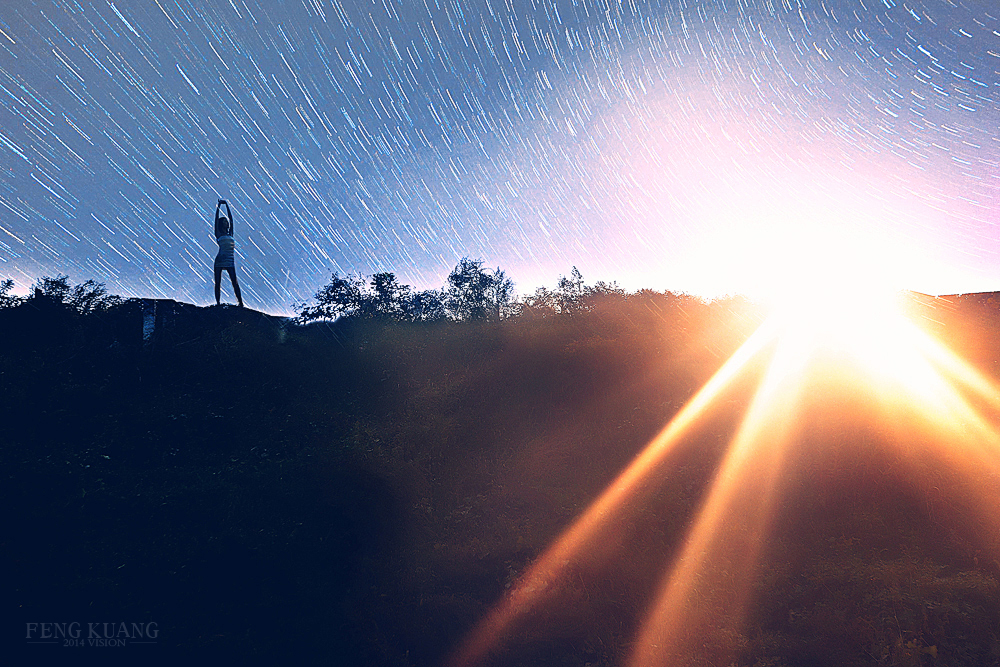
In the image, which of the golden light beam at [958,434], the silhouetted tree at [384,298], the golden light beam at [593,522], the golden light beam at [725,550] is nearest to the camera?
the golden light beam at [725,550]

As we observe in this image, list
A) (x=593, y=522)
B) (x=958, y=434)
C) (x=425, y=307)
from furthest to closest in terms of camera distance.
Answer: (x=425, y=307) < (x=958, y=434) < (x=593, y=522)

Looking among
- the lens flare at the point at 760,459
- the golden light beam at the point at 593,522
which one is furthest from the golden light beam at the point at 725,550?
the golden light beam at the point at 593,522

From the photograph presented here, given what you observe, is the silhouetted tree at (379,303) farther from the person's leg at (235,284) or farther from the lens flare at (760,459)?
the lens flare at (760,459)

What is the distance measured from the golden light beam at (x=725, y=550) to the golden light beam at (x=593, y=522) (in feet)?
4.74

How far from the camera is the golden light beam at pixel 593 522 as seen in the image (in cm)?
792

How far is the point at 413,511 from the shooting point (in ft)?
36.7

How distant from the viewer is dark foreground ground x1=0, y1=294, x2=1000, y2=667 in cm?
739

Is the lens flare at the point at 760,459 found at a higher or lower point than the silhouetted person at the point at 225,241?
lower

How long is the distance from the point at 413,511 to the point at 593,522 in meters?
4.30

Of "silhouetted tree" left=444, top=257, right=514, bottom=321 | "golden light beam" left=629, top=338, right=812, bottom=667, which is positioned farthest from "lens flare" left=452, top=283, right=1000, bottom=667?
"silhouetted tree" left=444, top=257, right=514, bottom=321

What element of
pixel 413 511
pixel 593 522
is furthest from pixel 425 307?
pixel 593 522

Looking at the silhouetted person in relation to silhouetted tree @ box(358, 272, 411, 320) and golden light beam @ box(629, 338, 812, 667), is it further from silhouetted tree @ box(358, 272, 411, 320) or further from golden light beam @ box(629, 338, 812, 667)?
golden light beam @ box(629, 338, 812, 667)

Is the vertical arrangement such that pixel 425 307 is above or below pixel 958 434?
above

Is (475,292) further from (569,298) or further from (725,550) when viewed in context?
(725,550)
